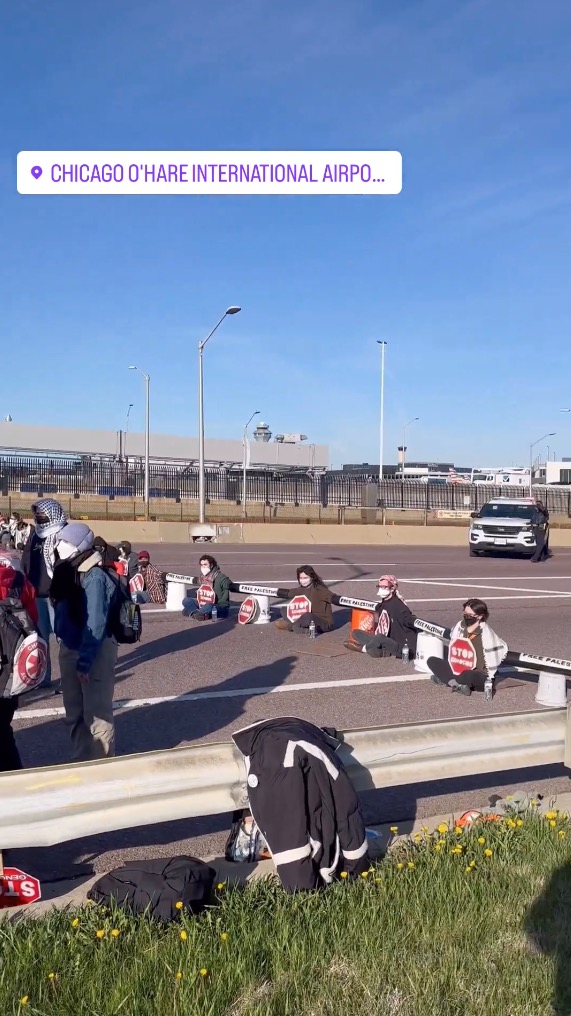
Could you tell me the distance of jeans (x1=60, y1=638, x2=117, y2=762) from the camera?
6.34 meters

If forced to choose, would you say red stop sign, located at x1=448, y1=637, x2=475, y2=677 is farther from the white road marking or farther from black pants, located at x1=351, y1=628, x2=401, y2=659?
black pants, located at x1=351, y1=628, x2=401, y2=659

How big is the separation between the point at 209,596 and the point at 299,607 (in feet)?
5.80

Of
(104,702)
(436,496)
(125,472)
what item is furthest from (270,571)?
(436,496)

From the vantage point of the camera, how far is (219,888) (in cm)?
424

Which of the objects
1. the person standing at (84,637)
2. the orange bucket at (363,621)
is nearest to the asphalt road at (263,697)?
the orange bucket at (363,621)

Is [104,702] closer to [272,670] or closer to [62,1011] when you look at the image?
[62,1011]

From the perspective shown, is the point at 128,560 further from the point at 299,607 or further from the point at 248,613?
the point at 299,607

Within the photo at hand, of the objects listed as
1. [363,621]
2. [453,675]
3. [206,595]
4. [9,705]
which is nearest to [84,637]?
[9,705]

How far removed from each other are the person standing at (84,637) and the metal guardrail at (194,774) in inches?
77.8

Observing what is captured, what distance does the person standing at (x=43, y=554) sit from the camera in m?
8.34

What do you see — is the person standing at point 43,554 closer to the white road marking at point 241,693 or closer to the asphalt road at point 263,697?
the white road marking at point 241,693

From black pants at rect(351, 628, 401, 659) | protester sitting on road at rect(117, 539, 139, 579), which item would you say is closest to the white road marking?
black pants at rect(351, 628, 401, 659)

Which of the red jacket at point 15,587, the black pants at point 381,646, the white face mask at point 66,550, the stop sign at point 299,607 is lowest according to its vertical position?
the black pants at point 381,646

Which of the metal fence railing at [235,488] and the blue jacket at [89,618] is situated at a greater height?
the metal fence railing at [235,488]
